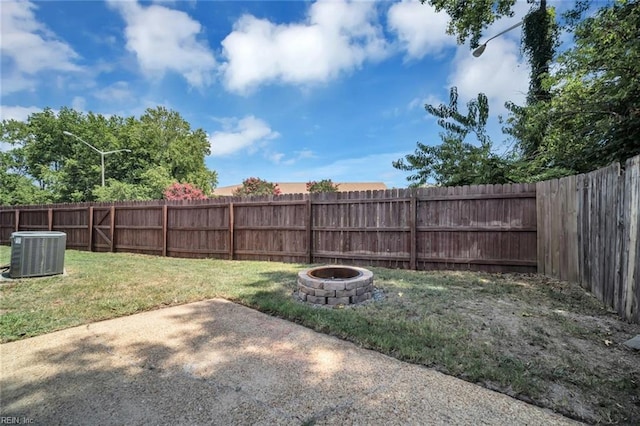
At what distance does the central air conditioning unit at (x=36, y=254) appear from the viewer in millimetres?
5652

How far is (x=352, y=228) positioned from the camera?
7625 millimetres

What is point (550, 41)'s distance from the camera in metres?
10.4

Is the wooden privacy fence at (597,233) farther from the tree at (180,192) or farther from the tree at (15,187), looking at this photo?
the tree at (15,187)

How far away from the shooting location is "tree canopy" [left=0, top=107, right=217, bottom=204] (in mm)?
24984

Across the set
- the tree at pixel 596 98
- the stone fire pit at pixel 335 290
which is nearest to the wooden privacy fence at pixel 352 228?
the tree at pixel 596 98

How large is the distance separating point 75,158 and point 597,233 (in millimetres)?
32606

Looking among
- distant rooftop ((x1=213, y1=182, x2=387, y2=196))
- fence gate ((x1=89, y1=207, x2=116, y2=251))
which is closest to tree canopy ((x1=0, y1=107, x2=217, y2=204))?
distant rooftop ((x1=213, y1=182, x2=387, y2=196))

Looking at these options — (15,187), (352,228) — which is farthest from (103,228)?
(15,187)

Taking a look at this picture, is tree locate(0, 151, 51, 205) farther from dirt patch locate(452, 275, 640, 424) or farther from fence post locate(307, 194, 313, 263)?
dirt patch locate(452, 275, 640, 424)

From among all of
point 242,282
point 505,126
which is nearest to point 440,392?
point 242,282

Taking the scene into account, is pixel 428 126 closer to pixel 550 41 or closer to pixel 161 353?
pixel 550 41

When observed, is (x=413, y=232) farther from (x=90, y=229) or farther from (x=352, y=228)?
(x=90, y=229)

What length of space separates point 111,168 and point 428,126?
26.5 m

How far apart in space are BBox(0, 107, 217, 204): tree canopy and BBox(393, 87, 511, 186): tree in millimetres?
21465
